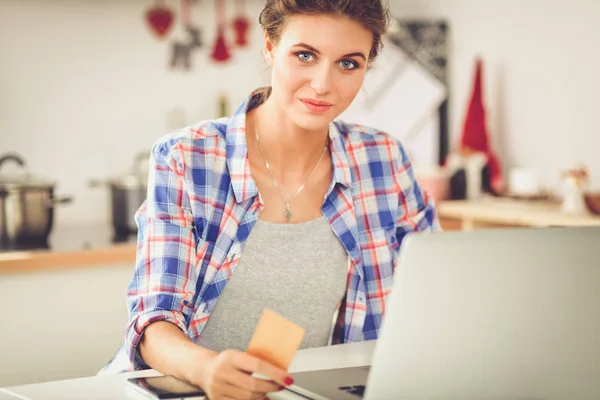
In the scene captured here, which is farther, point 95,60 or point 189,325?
point 95,60

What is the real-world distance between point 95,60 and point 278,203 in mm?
1687

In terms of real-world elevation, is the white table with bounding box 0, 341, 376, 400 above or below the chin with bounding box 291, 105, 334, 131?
below

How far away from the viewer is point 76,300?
2.32m

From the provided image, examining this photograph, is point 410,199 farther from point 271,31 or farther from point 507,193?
point 507,193

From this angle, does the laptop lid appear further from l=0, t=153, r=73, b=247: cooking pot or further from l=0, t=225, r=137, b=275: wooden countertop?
l=0, t=153, r=73, b=247: cooking pot

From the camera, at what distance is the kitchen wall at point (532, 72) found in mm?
2775

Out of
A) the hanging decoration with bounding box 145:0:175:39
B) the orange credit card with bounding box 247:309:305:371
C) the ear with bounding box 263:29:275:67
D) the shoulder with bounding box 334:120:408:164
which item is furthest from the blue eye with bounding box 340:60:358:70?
the hanging decoration with bounding box 145:0:175:39

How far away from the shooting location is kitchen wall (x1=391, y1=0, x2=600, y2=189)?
9.11 ft

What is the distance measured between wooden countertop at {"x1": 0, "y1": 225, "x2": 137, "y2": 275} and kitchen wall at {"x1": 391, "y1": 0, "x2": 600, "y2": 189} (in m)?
1.58

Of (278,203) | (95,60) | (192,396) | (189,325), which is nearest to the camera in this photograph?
(192,396)

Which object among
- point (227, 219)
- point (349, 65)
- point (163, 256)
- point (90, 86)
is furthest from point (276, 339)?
point (90, 86)

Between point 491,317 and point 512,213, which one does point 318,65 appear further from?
point 512,213

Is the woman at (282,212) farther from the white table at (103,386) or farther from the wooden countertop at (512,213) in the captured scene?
the wooden countertop at (512,213)

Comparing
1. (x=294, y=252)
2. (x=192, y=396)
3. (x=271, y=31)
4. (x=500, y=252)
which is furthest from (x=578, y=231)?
(x=271, y=31)
